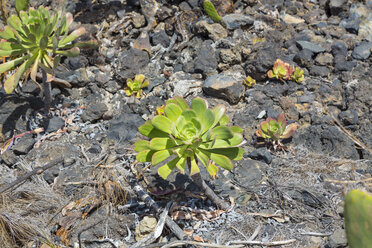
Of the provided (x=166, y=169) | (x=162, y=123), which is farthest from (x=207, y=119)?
(x=166, y=169)

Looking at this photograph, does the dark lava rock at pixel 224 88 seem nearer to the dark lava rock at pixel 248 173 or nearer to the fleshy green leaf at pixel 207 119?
the dark lava rock at pixel 248 173

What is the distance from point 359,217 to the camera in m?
1.15

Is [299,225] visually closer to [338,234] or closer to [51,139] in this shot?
[338,234]

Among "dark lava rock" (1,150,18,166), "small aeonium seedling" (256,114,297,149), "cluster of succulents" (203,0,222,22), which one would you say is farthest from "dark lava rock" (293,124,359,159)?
"dark lava rock" (1,150,18,166)

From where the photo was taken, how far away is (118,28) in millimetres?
4023

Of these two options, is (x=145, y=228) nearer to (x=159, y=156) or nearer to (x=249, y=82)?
(x=159, y=156)

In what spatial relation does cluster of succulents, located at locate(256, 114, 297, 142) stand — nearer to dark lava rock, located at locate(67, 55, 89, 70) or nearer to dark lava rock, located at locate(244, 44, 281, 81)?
dark lava rock, located at locate(244, 44, 281, 81)

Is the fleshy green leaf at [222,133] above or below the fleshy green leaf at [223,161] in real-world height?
above

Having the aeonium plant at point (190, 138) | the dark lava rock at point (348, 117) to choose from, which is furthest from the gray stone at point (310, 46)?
the aeonium plant at point (190, 138)

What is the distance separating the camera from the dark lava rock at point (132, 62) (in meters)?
3.57

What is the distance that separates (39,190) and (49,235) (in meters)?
0.38

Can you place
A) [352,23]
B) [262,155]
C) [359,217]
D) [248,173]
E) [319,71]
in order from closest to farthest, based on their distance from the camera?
[359,217]
[248,173]
[262,155]
[319,71]
[352,23]

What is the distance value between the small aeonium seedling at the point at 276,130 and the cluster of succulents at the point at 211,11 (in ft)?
5.08

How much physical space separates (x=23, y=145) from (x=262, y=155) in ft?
6.70
